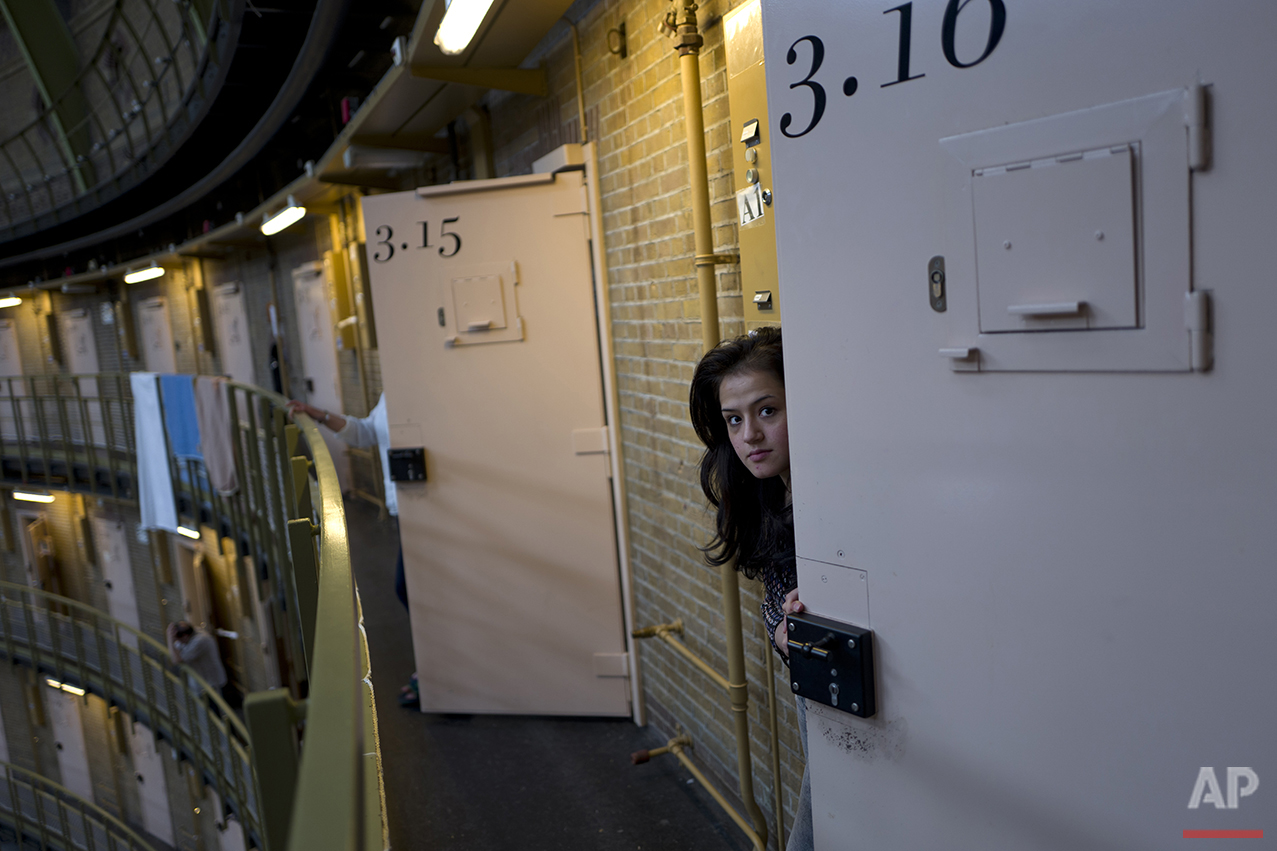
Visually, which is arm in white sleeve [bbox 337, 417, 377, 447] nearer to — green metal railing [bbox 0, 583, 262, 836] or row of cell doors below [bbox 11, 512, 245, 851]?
green metal railing [bbox 0, 583, 262, 836]

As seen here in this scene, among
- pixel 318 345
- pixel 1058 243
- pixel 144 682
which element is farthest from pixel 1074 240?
pixel 144 682

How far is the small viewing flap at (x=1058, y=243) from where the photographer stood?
1128 mm

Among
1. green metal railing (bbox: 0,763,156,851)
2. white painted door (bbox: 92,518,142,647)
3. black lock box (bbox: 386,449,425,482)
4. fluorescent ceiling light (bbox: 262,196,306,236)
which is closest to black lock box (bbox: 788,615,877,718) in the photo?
black lock box (bbox: 386,449,425,482)

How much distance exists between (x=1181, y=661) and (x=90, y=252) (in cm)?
1935

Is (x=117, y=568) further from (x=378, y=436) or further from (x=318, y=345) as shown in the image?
(x=378, y=436)

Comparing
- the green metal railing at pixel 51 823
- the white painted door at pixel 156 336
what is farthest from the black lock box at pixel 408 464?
the white painted door at pixel 156 336

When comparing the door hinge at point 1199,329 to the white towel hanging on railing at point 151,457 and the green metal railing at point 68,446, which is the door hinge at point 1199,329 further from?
the green metal railing at point 68,446

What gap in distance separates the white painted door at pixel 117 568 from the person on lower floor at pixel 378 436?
11.4m

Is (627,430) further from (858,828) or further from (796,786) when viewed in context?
(858,828)

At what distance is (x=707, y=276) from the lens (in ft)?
9.23

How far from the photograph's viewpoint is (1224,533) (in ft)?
3.59

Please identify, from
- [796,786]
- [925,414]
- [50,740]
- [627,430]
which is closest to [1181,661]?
[925,414]

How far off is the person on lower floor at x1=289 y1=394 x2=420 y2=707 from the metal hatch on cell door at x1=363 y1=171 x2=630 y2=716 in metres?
0.16

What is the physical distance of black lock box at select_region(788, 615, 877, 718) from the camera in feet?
5.18
